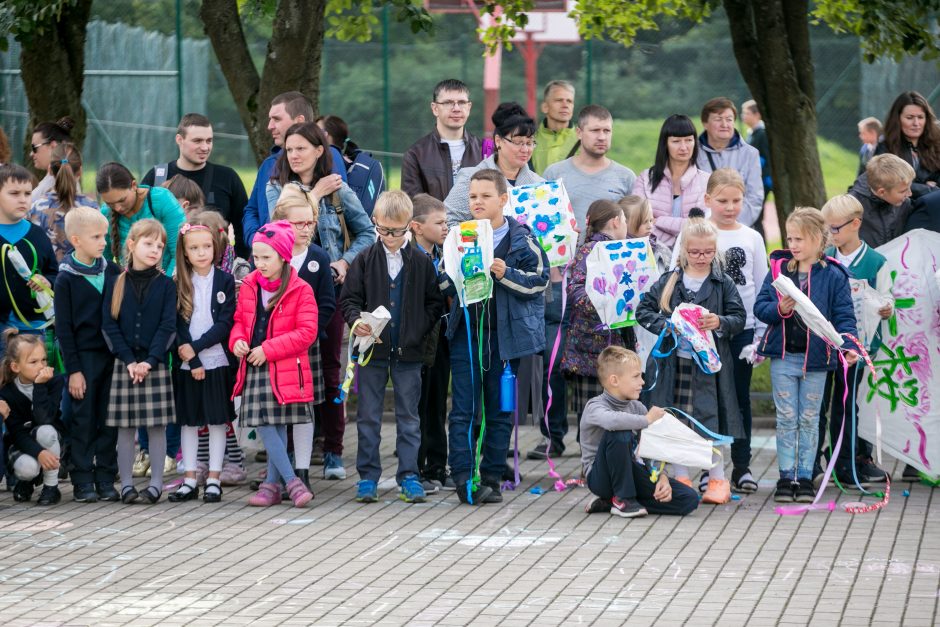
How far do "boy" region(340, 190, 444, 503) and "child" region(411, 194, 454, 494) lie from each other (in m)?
0.22

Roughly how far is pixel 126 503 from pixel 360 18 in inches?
290

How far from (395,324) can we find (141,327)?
139 cm

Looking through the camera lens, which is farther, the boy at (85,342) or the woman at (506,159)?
the woman at (506,159)

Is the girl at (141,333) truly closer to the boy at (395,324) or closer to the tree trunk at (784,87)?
the boy at (395,324)

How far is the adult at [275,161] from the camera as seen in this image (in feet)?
29.0

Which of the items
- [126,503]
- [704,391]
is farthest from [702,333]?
[126,503]

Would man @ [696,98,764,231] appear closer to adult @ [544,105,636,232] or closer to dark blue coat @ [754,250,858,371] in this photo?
adult @ [544,105,636,232]

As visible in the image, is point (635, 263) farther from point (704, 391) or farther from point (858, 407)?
point (858, 407)

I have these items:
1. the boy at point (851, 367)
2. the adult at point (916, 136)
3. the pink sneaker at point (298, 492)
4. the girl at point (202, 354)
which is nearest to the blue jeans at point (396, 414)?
the pink sneaker at point (298, 492)

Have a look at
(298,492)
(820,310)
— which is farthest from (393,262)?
(820,310)

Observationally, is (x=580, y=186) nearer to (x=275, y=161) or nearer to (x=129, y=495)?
(x=275, y=161)

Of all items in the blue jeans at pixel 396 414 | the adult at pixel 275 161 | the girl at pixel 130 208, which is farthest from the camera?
the adult at pixel 275 161

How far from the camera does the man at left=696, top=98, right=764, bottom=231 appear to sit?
971 centimetres

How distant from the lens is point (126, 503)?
8.11 metres
